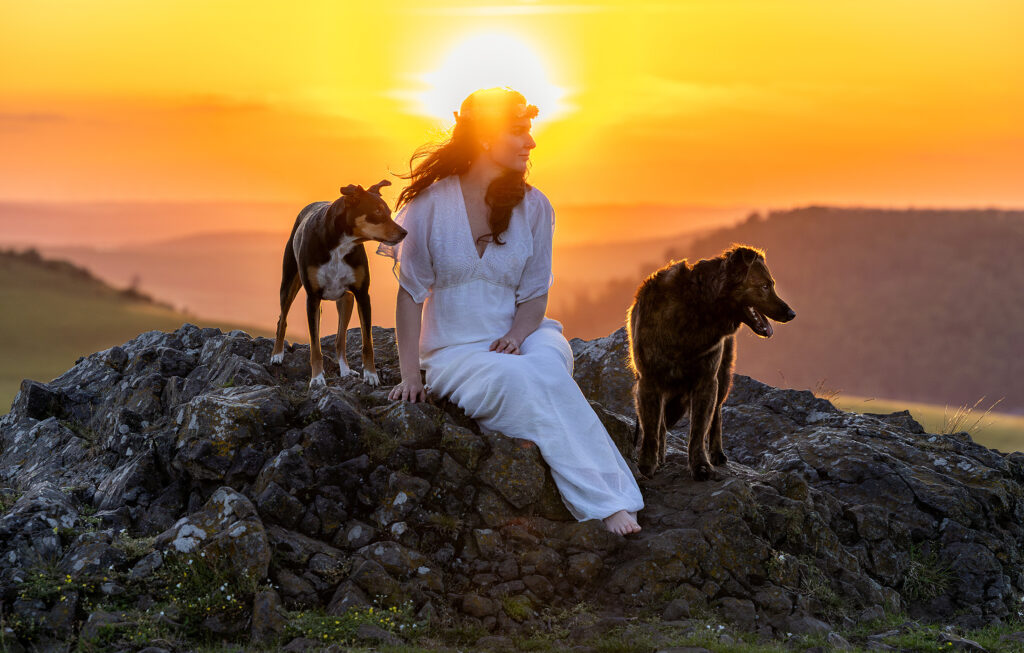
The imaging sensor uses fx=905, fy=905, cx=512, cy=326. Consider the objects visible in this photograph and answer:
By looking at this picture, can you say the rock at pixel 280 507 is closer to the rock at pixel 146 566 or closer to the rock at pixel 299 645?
the rock at pixel 146 566

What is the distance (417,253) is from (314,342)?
6.01 ft

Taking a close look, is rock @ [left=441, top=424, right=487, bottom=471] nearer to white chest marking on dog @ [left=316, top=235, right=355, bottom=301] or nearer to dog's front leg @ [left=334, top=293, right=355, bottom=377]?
dog's front leg @ [left=334, top=293, right=355, bottom=377]

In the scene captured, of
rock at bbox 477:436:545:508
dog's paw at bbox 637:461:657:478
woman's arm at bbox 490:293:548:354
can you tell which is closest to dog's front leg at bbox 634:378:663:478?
dog's paw at bbox 637:461:657:478

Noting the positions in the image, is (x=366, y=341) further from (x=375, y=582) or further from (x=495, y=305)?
(x=375, y=582)

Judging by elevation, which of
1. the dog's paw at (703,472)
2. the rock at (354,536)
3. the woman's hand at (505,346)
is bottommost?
the rock at (354,536)

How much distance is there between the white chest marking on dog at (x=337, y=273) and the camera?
8.94m

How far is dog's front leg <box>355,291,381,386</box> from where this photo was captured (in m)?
8.63

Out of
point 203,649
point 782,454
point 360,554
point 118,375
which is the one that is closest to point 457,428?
point 360,554

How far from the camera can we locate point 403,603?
250 inches

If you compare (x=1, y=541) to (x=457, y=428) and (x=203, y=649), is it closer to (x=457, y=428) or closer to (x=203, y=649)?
(x=203, y=649)

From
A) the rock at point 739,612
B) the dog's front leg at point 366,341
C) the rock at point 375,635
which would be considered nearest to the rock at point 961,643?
the rock at point 739,612

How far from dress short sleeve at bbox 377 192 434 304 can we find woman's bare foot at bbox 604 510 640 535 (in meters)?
2.40

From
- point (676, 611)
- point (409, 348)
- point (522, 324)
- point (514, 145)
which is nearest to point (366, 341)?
point (409, 348)

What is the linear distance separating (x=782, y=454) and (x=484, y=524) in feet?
13.9
